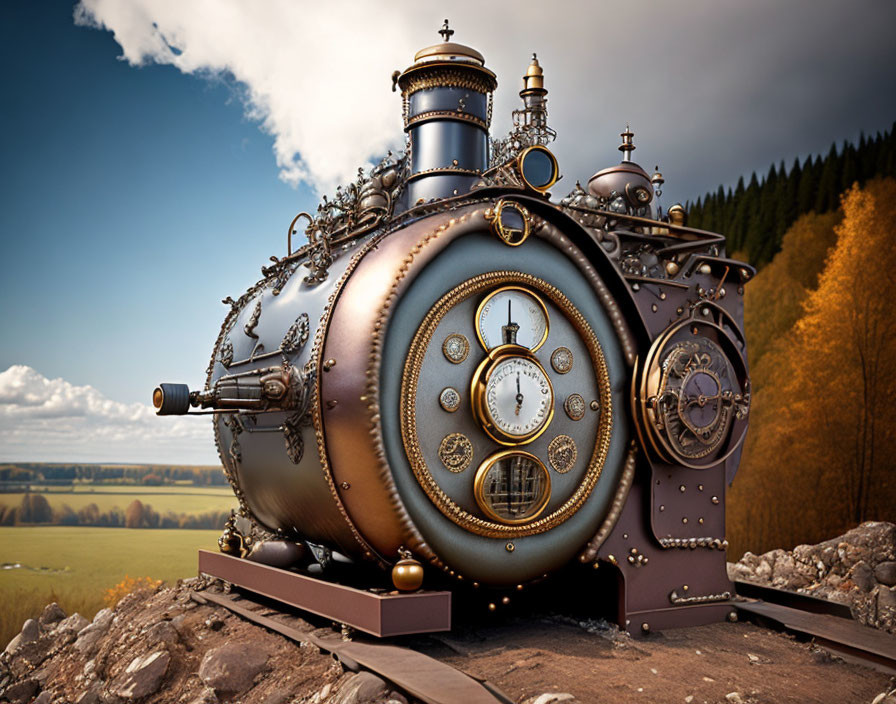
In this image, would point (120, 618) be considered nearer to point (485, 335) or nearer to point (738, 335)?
point (485, 335)

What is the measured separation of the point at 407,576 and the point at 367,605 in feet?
1.34

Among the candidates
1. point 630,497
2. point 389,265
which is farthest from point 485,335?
point 630,497

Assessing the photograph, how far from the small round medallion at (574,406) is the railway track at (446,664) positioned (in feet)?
8.96

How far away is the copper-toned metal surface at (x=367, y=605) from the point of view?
666cm

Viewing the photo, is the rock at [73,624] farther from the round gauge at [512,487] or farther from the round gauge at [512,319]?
the round gauge at [512,319]

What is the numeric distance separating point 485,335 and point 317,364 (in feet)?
5.13

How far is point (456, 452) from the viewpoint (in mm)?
7348

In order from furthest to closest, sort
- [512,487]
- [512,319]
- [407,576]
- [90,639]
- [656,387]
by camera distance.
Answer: [90,639] → [656,387] → [512,319] → [512,487] → [407,576]

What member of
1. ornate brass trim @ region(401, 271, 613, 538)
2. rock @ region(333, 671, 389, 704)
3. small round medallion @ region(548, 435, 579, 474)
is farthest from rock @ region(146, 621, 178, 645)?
small round medallion @ region(548, 435, 579, 474)

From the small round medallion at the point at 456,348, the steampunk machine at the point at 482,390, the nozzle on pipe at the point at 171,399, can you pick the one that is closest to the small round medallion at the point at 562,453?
the steampunk machine at the point at 482,390

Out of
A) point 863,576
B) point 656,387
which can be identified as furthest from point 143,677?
point 863,576

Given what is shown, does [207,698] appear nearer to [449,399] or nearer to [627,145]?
[449,399]

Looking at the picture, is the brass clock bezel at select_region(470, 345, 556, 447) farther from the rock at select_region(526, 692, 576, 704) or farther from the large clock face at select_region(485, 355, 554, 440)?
the rock at select_region(526, 692, 576, 704)

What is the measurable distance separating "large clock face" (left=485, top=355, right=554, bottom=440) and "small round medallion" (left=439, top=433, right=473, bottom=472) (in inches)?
12.3
